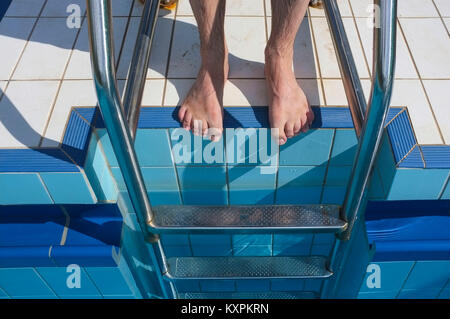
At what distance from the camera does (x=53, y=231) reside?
1124 millimetres

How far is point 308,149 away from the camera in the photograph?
115cm

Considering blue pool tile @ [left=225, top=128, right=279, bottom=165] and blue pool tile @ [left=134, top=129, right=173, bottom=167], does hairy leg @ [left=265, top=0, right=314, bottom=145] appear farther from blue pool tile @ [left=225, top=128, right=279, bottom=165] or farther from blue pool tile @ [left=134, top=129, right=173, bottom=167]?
blue pool tile @ [left=134, top=129, right=173, bottom=167]

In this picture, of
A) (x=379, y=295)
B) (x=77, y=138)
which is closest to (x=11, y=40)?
(x=77, y=138)

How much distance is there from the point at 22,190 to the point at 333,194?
966mm

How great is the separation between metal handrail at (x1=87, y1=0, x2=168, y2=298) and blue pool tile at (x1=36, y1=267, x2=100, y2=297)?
41 cm

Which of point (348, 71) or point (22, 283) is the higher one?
point (348, 71)

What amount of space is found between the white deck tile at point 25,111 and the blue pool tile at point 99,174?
0.15 meters

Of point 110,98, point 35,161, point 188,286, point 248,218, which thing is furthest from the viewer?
point 188,286

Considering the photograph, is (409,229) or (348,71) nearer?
(348,71)

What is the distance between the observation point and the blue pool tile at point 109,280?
1.16 m

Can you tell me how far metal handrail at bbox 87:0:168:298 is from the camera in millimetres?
523

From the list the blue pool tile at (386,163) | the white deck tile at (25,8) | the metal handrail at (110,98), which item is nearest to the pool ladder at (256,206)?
the metal handrail at (110,98)

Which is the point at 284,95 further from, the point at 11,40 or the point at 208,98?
the point at 11,40

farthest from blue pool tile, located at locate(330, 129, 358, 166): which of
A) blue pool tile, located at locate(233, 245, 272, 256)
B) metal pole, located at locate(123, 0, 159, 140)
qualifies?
metal pole, located at locate(123, 0, 159, 140)
